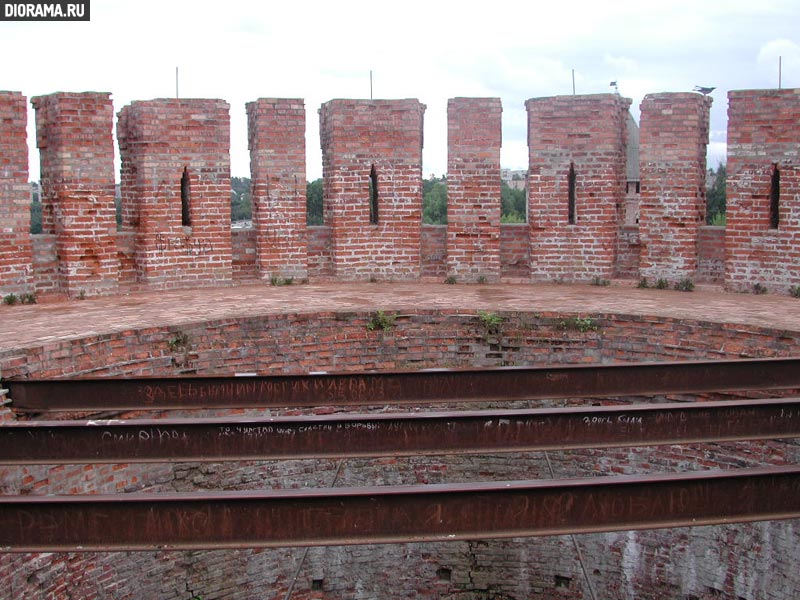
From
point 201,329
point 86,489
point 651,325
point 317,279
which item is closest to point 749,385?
point 651,325

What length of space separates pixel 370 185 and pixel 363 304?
8.30 feet

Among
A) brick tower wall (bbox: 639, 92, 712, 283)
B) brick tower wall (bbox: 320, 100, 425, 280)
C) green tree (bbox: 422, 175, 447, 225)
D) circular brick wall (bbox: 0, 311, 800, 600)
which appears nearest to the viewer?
circular brick wall (bbox: 0, 311, 800, 600)

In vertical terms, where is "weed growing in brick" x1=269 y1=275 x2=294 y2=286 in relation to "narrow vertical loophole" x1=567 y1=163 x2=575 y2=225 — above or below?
below

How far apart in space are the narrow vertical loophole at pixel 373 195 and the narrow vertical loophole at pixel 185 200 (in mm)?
2274

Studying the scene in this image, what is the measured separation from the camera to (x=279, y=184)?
1129cm

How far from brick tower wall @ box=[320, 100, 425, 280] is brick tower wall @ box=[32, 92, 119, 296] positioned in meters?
2.69

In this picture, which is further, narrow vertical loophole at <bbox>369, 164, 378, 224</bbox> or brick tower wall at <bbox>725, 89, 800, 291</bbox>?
narrow vertical loophole at <bbox>369, 164, 378, 224</bbox>

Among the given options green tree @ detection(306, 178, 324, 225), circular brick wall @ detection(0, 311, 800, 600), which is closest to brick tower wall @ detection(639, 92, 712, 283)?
circular brick wall @ detection(0, 311, 800, 600)

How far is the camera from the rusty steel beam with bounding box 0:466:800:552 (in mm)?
4566

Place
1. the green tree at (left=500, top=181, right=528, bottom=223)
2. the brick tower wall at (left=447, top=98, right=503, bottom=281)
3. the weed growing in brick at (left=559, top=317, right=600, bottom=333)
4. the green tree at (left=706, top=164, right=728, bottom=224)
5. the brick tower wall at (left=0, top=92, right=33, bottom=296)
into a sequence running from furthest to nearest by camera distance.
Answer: the green tree at (left=500, top=181, right=528, bottom=223)
the green tree at (left=706, top=164, right=728, bottom=224)
the brick tower wall at (left=447, top=98, right=503, bottom=281)
the brick tower wall at (left=0, top=92, right=33, bottom=296)
the weed growing in brick at (left=559, top=317, right=600, bottom=333)

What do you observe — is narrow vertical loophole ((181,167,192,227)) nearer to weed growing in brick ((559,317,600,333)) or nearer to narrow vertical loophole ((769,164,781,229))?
weed growing in brick ((559,317,600,333))

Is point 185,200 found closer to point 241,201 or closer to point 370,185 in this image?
point 370,185

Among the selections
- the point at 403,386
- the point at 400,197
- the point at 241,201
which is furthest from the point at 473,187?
the point at 241,201

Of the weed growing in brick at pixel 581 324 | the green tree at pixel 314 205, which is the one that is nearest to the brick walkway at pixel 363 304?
the weed growing in brick at pixel 581 324
